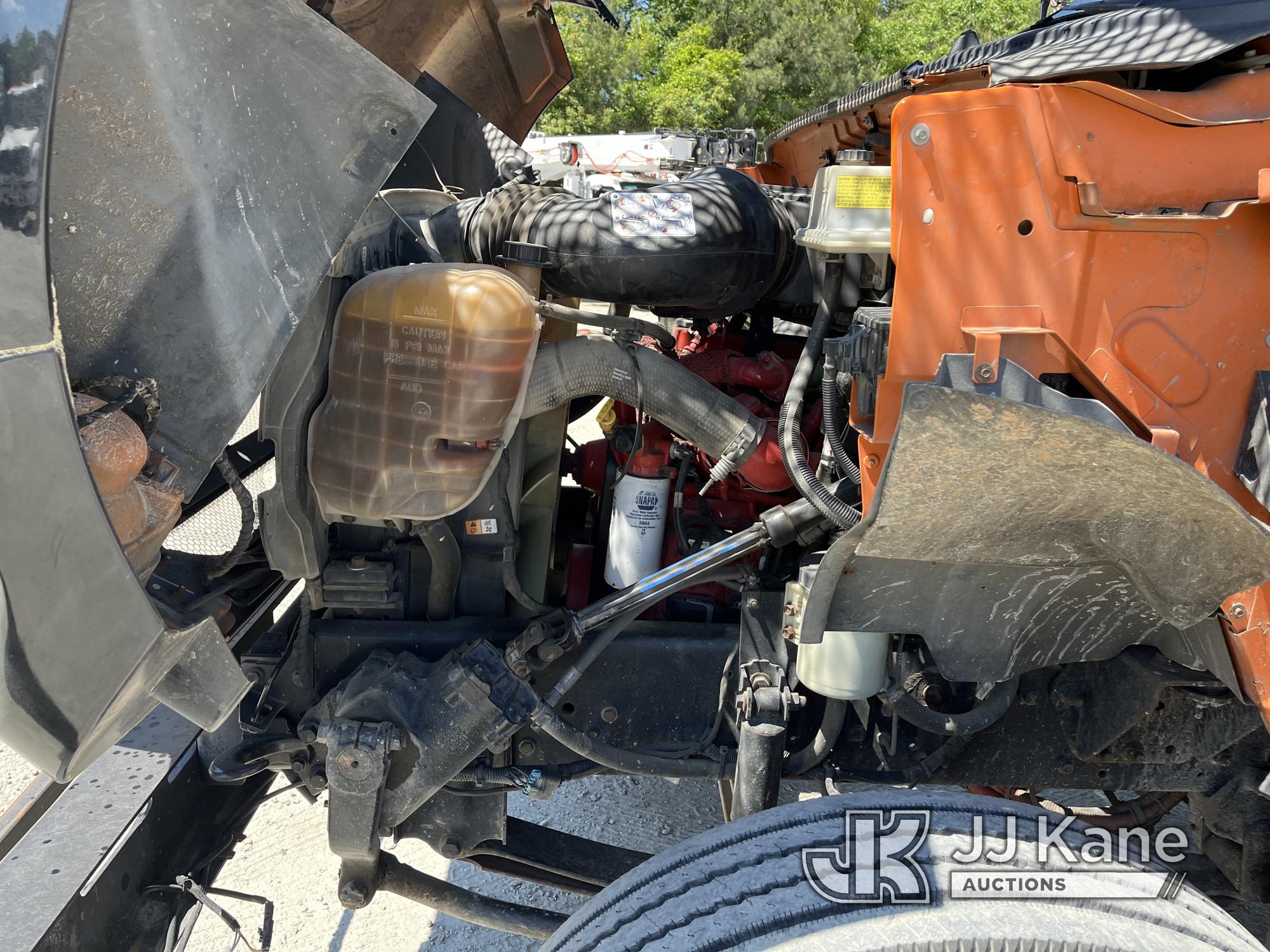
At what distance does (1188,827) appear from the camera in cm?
296

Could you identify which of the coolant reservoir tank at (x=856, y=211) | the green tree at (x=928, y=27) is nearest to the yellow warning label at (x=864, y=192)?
the coolant reservoir tank at (x=856, y=211)

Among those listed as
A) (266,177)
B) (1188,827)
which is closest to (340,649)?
(266,177)

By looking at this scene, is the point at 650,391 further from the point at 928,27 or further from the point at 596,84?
Result: the point at 928,27

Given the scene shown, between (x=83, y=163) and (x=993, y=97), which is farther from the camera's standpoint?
(x=993, y=97)

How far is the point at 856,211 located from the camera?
152 centimetres

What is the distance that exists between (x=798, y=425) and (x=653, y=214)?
0.51 m

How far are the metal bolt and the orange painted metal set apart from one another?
1.54 metres

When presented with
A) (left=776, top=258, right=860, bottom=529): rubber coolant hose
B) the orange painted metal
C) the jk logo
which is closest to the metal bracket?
the jk logo

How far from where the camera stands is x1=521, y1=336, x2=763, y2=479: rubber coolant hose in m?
1.87

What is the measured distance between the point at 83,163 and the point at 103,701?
67 cm

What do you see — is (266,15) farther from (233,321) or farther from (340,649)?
(340,649)

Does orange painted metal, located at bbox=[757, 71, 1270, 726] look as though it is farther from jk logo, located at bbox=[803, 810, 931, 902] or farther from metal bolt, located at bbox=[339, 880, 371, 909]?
metal bolt, located at bbox=[339, 880, 371, 909]

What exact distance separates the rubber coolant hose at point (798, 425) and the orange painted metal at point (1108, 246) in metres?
0.36

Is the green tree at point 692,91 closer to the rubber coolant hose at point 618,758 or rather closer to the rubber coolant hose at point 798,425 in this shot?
the rubber coolant hose at point 798,425
